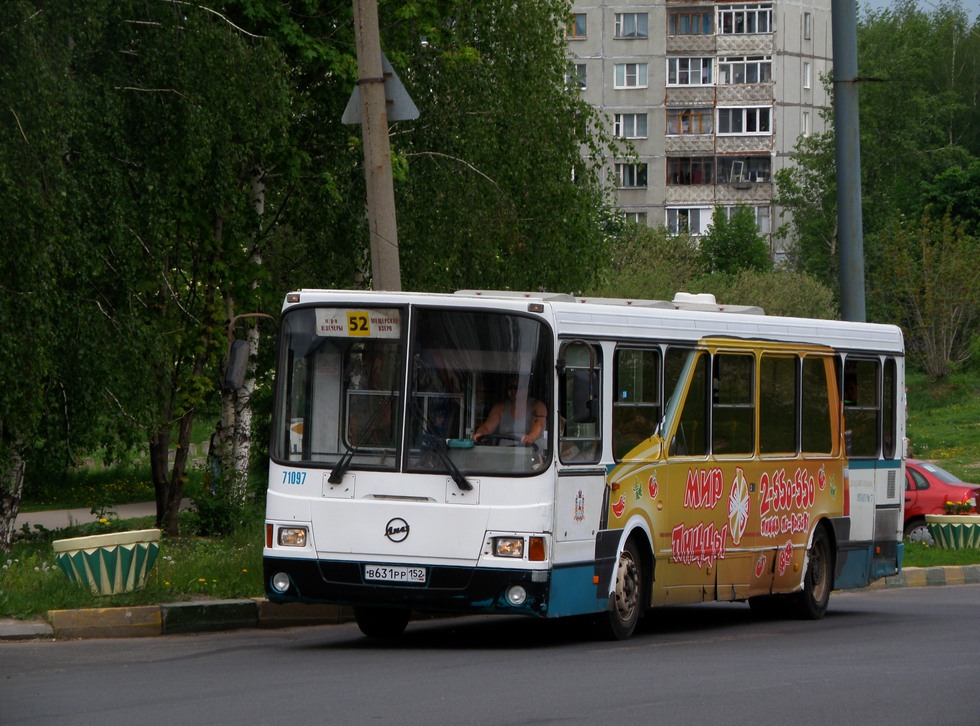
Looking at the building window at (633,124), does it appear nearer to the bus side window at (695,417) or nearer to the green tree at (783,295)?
the green tree at (783,295)

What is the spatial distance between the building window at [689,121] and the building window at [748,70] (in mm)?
1924

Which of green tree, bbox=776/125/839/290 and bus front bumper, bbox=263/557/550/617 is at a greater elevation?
green tree, bbox=776/125/839/290

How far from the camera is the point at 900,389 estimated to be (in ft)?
61.1

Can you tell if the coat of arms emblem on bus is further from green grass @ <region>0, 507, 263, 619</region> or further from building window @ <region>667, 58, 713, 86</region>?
building window @ <region>667, 58, 713, 86</region>

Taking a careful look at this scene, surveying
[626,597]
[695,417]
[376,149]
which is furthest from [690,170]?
[626,597]

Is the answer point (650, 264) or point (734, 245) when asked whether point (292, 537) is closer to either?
point (650, 264)

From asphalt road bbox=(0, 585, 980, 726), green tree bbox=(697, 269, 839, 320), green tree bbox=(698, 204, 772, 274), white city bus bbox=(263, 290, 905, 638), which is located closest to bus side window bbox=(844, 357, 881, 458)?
asphalt road bbox=(0, 585, 980, 726)

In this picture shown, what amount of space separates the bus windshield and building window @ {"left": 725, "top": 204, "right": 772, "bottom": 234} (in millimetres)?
77549

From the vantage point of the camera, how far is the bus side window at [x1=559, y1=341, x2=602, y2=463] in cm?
1309

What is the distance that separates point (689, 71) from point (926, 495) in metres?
62.5

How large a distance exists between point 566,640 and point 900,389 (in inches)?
240

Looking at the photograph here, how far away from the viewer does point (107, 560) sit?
14578mm

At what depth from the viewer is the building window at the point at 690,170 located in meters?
89.9

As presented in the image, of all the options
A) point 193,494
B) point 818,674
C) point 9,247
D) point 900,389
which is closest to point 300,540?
point 818,674
